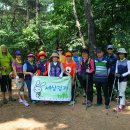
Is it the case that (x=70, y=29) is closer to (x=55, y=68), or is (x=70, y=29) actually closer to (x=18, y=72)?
(x=55, y=68)

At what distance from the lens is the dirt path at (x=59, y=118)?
809cm

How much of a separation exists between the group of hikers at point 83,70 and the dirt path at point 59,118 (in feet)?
1.56

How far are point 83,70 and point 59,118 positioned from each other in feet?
7.49

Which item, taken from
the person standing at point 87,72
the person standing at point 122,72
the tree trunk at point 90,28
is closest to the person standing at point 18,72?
the person standing at point 87,72

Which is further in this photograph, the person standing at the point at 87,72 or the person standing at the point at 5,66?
the person standing at the point at 5,66

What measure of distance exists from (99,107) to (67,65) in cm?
196

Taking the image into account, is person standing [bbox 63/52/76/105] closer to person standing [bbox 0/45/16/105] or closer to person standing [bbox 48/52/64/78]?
person standing [bbox 48/52/64/78]

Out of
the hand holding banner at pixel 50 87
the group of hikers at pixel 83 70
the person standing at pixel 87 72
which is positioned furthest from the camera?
the hand holding banner at pixel 50 87

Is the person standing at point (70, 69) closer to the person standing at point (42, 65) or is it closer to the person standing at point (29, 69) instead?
the person standing at point (42, 65)

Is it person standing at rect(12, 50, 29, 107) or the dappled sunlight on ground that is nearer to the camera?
the dappled sunlight on ground

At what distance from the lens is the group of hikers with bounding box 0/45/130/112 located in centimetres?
990

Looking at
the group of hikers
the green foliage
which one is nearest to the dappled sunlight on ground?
the group of hikers

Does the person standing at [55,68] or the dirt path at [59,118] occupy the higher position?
the person standing at [55,68]

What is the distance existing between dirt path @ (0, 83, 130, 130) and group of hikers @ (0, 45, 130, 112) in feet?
1.56
